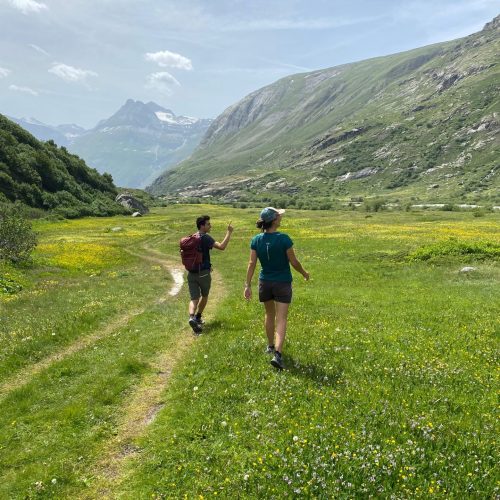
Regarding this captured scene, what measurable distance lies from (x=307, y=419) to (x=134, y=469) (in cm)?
369

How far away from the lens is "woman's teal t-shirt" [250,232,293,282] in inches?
459

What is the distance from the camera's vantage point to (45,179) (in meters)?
124

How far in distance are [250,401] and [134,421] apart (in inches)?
114

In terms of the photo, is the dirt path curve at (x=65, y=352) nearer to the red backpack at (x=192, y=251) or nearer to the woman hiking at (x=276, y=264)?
the red backpack at (x=192, y=251)

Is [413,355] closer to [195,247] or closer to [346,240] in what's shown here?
[195,247]

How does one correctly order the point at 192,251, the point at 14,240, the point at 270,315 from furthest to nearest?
the point at 14,240, the point at 192,251, the point at 270,315

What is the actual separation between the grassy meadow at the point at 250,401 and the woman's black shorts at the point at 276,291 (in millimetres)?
1945

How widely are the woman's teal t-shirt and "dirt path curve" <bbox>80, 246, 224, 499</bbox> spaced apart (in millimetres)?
4532

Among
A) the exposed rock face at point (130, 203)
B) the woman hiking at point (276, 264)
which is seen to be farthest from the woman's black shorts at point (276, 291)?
the exposed rock face at point (130, 203)

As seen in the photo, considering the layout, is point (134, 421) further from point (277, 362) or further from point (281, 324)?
point (281, 324)

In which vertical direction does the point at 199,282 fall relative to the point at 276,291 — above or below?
below

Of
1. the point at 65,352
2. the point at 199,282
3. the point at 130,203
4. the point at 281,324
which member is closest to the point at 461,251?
the point at 199,282

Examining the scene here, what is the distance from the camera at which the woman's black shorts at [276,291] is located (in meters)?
11.8

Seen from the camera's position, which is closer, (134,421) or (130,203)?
(134,421)
